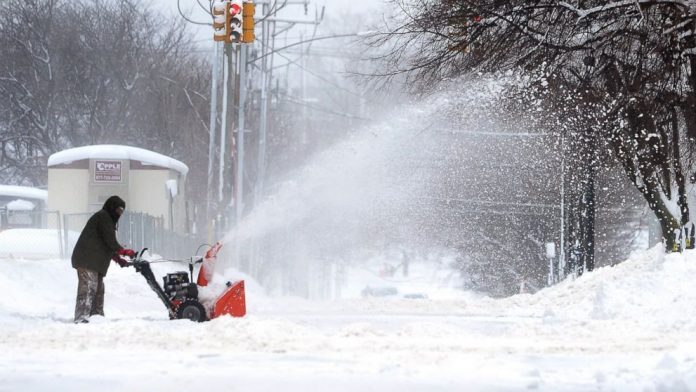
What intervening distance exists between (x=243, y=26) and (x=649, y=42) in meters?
7.89

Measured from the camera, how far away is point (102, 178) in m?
31.3

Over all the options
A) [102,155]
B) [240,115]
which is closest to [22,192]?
[102,155]

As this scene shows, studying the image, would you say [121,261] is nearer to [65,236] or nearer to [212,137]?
[65,236]

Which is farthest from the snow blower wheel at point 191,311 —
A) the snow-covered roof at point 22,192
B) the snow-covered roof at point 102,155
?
the snow-covered roof at point 22,192

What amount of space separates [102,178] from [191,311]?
61.8ft

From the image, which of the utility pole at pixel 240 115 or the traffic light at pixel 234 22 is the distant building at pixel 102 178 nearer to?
the utility pole at pixel 240 115

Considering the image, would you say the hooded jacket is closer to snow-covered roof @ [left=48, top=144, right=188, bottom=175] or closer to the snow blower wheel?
the snow blower wheel

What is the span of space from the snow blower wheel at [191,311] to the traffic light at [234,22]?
337 inches

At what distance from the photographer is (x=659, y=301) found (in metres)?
A: 14.1

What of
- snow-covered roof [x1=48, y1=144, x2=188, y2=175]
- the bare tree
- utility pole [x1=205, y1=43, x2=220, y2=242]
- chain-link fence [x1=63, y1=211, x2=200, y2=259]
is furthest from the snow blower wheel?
utility pole [x1=205, y1=43, x2=220, y2=242]

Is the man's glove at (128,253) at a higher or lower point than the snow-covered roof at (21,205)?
lower

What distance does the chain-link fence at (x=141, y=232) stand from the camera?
28125 millimetres

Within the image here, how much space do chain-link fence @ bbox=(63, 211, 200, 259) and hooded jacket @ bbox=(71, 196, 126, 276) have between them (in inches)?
494

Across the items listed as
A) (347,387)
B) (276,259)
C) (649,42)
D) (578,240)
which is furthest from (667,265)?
(276,259)
